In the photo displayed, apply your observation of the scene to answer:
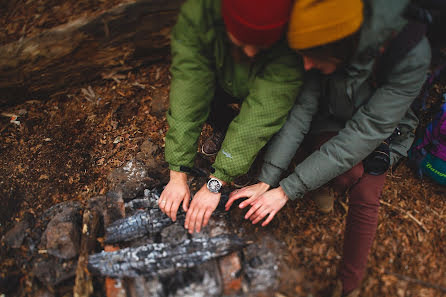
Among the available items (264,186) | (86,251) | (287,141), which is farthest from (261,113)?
(86,251)

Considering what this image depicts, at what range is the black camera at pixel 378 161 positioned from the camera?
7.69 ft

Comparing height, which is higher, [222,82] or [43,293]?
[222,82]

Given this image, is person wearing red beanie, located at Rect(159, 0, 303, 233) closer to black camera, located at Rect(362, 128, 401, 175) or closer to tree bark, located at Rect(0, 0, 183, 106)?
black camera, located at Rect(362, 128, 401, 175)

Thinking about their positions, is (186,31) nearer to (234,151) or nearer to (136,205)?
(234,151)

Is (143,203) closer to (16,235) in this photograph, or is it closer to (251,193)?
(251,193)

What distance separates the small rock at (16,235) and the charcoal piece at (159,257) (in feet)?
2.60

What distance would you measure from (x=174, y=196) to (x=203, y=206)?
26 centimetres

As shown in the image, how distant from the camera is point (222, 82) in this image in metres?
2.46

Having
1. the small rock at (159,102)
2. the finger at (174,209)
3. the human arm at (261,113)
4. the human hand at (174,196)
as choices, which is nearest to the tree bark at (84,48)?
the small rock at (159,102)

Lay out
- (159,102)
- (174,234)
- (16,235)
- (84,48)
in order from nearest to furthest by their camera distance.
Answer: (174,234), (16,235), (84,48), (159,102)

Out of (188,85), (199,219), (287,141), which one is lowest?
(199,219)

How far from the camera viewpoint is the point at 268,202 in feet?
7.52

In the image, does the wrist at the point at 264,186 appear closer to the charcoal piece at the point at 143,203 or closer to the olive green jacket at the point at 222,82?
the olive green jacket at the point at 222,82

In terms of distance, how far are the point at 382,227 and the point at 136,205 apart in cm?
227
